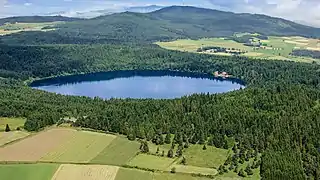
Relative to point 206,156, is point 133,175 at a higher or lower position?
higher

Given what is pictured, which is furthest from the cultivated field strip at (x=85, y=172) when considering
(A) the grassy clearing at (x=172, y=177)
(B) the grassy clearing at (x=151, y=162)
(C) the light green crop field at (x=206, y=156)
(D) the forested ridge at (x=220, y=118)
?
(D) the forested ridge at (x=220, y=118)

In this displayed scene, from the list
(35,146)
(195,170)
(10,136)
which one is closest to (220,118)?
(195,170)

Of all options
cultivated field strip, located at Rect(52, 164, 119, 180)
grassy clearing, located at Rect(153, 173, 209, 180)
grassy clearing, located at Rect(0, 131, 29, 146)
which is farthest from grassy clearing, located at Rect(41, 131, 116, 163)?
grassy clearing, located at Rect(153, 173, 209, 180)

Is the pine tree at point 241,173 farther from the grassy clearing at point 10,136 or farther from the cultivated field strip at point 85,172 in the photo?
the grassy clearing at point 10,136

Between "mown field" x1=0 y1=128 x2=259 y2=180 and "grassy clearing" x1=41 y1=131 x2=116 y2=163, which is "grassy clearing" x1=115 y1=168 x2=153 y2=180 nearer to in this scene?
"mown field" x1=0 y1=128 x2=259 y2=180

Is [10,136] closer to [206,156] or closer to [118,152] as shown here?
[118,152]

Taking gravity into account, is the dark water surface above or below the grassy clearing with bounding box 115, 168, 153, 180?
below

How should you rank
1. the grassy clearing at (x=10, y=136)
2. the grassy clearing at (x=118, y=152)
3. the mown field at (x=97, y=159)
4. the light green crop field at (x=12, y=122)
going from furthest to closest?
the light green crop field at (x=12, y=122) < the grassy clearing at (x=10, y=136) < the grassy clearing at (x=118, y=152) < the mown field at (x=97, y=159)
